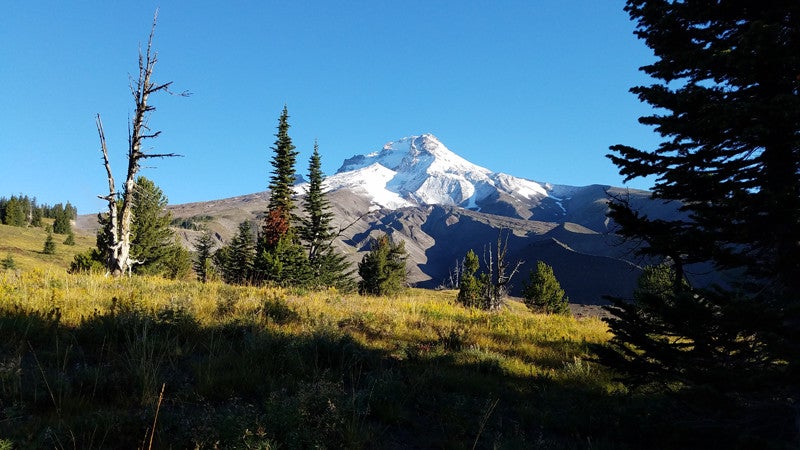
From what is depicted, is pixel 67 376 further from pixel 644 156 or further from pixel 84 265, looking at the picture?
pixel 84 265

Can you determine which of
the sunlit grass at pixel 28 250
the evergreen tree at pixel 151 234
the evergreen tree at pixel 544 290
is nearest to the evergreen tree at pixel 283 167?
the evergreen tree at pixel 151 234

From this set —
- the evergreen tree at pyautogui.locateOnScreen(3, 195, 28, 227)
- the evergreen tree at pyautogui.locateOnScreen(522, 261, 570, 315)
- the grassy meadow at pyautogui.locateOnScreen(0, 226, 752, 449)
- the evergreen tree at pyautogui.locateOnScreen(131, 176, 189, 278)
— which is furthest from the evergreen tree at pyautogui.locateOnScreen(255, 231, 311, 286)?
the evergreen tree at pyautogui.locateOnScreen(3, 195, 28, 227)

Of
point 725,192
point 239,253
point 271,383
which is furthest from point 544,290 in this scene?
point 271,383

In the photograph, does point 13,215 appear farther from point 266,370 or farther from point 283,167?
point 266,370

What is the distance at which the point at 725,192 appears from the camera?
→ 4.82 metres

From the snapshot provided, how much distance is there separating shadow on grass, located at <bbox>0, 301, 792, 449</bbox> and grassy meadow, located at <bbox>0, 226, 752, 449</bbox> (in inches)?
0.8

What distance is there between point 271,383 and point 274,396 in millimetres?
571

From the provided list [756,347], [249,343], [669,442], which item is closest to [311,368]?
[249,343]

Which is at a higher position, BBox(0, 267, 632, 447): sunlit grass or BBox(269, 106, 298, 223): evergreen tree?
BBox(269, 106, 298, 223): evergreen tree

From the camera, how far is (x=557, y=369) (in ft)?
23.7

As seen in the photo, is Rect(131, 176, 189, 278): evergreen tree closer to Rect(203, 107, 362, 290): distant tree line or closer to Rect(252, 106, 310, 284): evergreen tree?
Rect(203, 107, 362, 290): distant tree line

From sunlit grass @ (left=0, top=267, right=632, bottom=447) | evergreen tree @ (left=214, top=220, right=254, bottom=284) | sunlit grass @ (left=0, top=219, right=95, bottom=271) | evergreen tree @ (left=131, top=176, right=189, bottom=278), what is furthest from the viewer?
sunlit grass @ (left=0, top=219, right=95, bottom=271)

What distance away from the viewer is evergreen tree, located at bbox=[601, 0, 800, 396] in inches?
158

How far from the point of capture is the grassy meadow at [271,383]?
11.0ft
